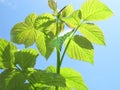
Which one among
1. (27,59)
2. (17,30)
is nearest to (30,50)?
(27,59)

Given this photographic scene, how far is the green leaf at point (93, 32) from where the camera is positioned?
1.02 metres

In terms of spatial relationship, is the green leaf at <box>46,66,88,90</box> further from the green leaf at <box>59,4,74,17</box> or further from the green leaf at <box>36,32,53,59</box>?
the green leaf at <box>59,4,74,17</box>

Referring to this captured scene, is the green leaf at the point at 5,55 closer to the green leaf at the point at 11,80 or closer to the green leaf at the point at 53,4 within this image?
the green leaf at the point at 11,80

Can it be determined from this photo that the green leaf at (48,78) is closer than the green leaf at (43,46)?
Yes

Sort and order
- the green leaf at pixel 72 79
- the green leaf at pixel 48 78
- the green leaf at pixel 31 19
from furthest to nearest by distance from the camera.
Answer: the green leaf at pixel 31 19 → the green leaf at pixel 72 79 → the green leaf at pixel 48 78

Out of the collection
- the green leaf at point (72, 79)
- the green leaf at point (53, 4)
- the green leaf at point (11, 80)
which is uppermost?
the green leaf at point (53, 4)

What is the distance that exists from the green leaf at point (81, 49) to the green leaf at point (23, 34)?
0.13 m

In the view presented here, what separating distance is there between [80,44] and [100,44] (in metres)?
0.06

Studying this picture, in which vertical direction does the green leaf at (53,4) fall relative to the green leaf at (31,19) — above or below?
above

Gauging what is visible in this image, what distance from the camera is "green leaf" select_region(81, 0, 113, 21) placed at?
1008 mm

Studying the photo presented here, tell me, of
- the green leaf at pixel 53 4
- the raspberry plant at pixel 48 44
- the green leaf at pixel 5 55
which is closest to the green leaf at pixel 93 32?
the raspberry plant at pixel 48 44

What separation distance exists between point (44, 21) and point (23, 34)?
9 cm

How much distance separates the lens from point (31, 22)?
1083mm

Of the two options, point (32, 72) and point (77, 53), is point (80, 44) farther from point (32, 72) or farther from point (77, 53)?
point (32, 72)
